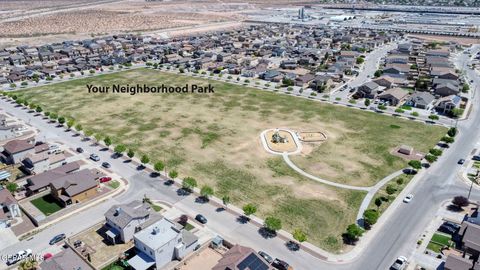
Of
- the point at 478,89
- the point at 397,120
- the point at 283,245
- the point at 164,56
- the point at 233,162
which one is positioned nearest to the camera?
the point at 283,245

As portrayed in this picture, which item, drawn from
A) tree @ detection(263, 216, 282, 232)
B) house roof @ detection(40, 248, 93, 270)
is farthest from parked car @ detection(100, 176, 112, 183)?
tree @ detection(263, 216, 282, 232)

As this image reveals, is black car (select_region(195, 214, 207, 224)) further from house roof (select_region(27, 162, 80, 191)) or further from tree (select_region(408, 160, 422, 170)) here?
tree (select_region(408, 160, 422, 170))

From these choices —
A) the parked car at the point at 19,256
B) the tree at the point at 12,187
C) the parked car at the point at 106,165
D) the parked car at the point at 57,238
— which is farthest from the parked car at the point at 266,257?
the tree at the point at 12,187

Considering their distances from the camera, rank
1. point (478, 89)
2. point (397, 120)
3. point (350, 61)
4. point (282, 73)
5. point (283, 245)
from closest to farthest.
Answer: point (283, 245), point (397, 120), point (478, 89), point (282, 73), point (350, 61)

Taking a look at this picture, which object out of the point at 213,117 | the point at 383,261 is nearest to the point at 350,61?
the point at 213,117

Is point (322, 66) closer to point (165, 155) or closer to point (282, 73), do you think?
point (282, 73)

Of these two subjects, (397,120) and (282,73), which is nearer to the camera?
(397,120)

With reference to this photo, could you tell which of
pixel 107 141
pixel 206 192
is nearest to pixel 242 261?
pixel 206 192

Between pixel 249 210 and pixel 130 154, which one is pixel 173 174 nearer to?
pixel 130 154
